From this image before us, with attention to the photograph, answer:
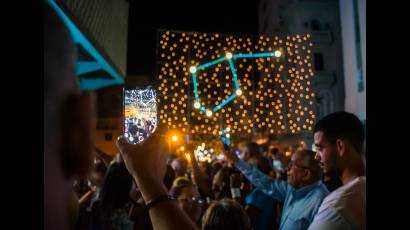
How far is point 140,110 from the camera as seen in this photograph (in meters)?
1.84

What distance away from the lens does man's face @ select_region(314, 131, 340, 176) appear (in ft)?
8.84

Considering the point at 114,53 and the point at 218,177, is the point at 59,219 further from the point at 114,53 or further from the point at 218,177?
the point at 114,53

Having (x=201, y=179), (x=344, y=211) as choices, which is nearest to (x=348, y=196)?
(x=344, y=211)

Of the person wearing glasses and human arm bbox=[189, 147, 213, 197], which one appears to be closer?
the person wearing glasses

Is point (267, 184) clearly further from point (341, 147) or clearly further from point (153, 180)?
point (153, 180)

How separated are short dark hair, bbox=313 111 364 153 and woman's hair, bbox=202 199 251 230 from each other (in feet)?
2.99

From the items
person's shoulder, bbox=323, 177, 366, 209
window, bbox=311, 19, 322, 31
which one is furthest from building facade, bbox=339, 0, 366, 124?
window, bbox=311, 19, 322, 31

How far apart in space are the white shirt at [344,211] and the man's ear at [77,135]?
1729 mm

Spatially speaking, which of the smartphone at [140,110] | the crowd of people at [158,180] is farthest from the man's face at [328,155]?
the smartphone at [140,110]

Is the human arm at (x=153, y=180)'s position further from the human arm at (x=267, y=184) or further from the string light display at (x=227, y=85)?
the string light display at (x=227, y=85)

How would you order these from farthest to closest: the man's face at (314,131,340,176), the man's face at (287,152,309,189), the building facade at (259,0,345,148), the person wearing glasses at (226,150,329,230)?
1. the building facade at (259,0,345,148)
2. the man's face at (287,152,309,189)
3. the person wearing glasses at (226,150,329,230)
4. the man's face at (314,131,340,176)

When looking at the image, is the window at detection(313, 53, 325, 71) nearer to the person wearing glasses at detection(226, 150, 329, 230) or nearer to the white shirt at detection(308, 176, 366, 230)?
the person wearing glasses at detection(226, 150, 329, 230)

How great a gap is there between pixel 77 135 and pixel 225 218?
194 cm
